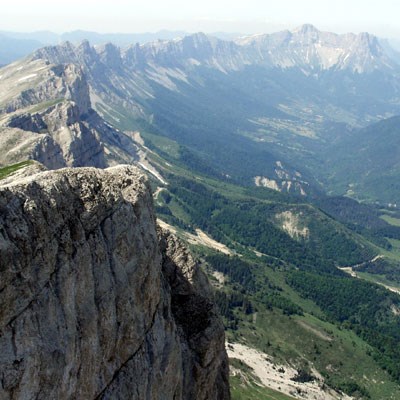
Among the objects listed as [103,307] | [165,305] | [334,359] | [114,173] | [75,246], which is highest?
[114,173]

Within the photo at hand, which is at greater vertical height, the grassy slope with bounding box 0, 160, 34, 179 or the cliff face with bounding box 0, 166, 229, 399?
the grassy slope with bounding box 0, 160, 34, 179

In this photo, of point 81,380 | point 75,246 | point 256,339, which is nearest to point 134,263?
point 75,246

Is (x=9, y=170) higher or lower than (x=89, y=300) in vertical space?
higher

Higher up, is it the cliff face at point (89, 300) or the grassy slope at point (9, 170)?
the grassy slope at point (9, 170)

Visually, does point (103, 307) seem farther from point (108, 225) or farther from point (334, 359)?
point (334, 359)

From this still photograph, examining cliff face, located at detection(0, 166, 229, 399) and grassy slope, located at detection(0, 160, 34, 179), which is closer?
cliff face, located at detection(0, 166, 229, 399)

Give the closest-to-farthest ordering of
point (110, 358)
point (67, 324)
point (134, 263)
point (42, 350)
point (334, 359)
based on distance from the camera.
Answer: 1. point (42, 350)
2. point (67, 324)
3. point (110, 358)
4. point (134, 263)
5. point (334, 359)

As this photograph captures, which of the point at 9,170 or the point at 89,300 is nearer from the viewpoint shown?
the point at 89,300

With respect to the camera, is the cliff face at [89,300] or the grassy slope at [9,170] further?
the grassy slope at [9,170]
